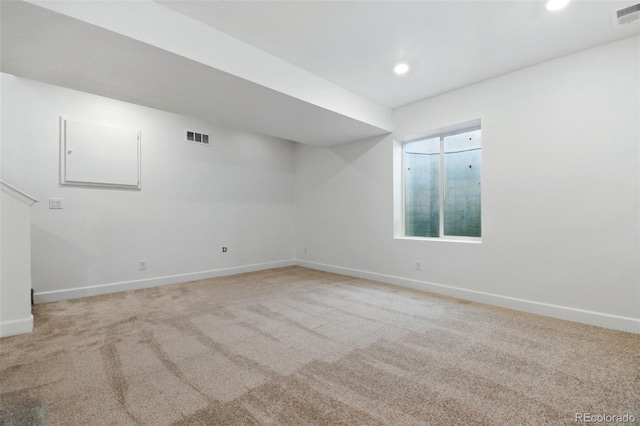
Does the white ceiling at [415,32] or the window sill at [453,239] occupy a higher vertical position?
the white ceiling at [415,32]

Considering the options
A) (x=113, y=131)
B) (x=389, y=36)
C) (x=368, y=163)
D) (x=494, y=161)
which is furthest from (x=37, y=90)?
(x=494, y=161)

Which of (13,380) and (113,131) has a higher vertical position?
(113,131)

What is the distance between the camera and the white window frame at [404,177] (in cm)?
379

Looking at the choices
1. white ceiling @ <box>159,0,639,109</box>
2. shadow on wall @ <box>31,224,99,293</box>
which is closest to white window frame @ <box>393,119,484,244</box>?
white ceiling @ <box>159,0,639,109</box>

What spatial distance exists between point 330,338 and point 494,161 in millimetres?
2826

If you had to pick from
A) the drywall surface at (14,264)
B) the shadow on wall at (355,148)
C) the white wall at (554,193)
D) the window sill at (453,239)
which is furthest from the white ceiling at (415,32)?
the drywall surface at (14,264)

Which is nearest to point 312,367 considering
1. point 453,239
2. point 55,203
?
point 453,239

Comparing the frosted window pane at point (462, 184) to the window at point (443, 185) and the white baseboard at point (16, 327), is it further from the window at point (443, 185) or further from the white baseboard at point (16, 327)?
the white baseboard at point (16, 327)

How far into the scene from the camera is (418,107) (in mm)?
4086

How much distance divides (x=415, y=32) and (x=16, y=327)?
452cm

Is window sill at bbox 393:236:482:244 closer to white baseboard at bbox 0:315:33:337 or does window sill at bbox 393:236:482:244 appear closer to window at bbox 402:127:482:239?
window at bbox 402:127:482:239

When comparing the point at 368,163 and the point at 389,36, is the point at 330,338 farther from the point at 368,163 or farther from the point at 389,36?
the point at 368,163

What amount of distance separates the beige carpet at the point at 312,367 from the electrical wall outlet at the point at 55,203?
4.15 ft

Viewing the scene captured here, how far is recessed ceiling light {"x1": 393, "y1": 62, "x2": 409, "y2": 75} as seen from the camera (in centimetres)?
309
